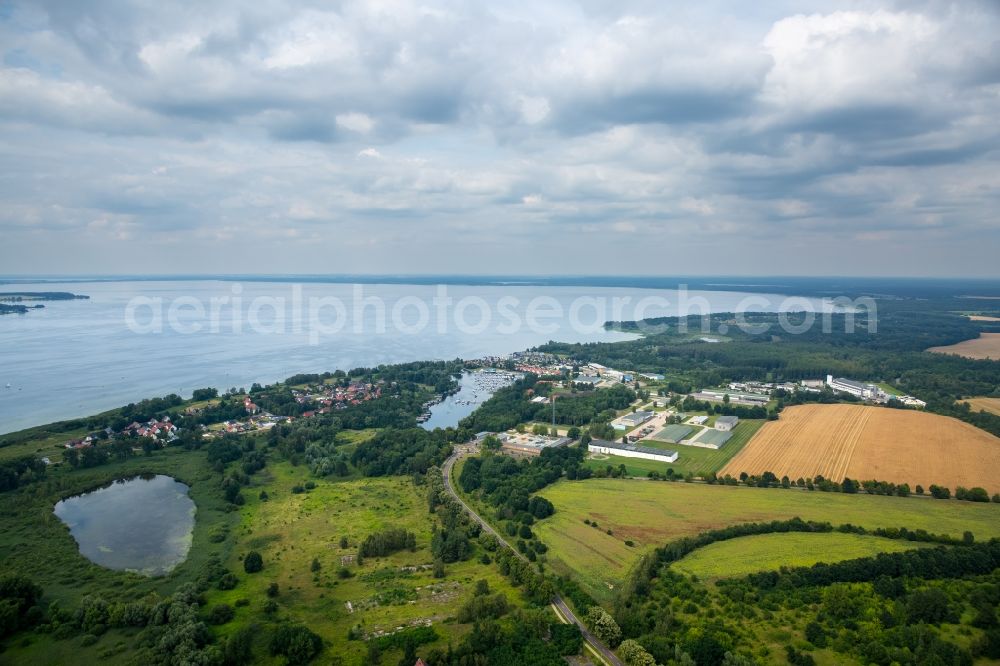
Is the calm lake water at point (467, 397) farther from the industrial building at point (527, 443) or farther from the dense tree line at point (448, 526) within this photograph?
the dense tree line at point (448, 526)

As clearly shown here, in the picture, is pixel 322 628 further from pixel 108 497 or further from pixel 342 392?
pixel 342 392

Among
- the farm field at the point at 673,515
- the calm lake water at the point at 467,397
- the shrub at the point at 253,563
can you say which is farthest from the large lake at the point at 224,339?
the farm field at the point at 673,515

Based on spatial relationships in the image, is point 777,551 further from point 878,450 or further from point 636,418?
point 636,418

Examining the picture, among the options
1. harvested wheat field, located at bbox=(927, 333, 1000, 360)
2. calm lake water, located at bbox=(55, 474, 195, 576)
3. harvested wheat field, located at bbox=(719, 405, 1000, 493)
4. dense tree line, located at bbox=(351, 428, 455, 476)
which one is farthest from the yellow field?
calm lake water, located at bbox=(55, 474, 195, 576)

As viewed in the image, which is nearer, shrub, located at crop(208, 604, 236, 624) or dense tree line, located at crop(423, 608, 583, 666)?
dense tree line, located at crop(423, 608, 583, 666)

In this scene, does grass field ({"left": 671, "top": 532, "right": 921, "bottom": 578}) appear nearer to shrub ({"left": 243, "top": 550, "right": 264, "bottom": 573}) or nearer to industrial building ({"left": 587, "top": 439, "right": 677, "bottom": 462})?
industrial building ({"left": 587, "top": 439, "right": 677, "bottom": 462})

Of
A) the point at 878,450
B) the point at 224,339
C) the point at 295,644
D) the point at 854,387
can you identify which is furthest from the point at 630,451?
the point at 224,339

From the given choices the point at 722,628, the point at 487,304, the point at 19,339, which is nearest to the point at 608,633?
the point at 722,628
